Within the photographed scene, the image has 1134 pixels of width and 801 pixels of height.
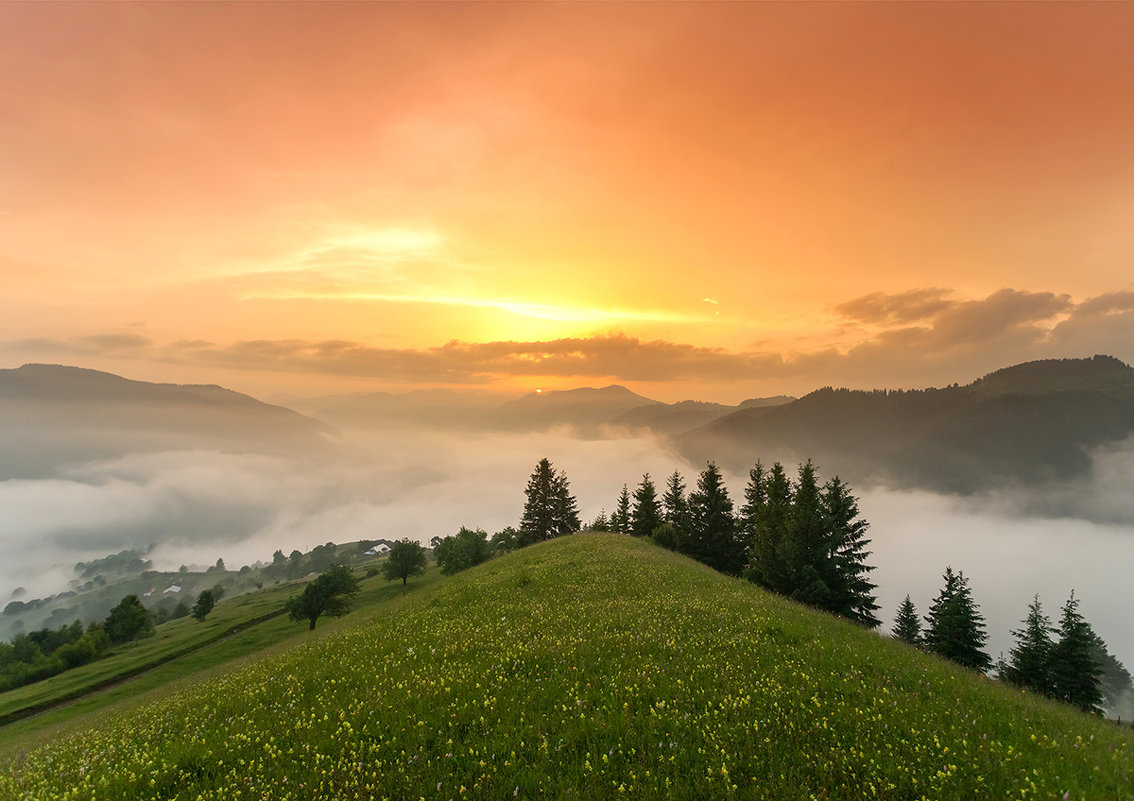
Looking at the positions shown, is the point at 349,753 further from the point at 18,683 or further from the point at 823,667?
the point at 18,683

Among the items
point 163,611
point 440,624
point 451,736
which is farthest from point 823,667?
point 163,611

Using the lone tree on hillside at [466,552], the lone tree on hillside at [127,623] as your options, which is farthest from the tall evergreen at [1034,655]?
the lone tree on hillside at [127,623]

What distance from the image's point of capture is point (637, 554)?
102 feet

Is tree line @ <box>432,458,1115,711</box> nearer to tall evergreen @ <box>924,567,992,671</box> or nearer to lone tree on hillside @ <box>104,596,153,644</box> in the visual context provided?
tall evergreen @ <box>924,567,992,671</box>

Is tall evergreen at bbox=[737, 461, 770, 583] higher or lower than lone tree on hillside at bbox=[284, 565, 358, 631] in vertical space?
higher

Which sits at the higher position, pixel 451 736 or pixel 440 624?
pixel 451 736

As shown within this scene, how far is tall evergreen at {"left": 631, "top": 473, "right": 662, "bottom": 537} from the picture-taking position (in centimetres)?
6856

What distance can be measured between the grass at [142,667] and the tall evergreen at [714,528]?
131 feet

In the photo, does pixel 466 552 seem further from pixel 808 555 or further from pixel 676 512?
→ pixel 808 555

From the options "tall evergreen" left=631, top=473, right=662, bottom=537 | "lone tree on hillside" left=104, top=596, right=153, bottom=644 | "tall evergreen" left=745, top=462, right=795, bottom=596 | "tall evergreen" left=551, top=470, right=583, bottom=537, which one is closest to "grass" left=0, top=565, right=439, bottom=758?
"lone tree on hillside" left=104, top=596, right=153, bottom=644

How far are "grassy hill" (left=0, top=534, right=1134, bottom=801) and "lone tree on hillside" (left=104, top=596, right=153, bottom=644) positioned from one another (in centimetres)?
12721

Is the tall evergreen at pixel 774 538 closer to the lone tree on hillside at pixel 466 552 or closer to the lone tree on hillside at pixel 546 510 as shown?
the lone tree on hillside at pixel 546 510

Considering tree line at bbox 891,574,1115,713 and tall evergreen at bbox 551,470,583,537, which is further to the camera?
tall evergreen at bbox 551,470,583,537

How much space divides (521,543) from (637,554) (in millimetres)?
56981
